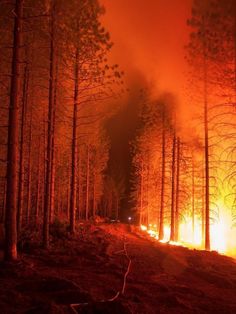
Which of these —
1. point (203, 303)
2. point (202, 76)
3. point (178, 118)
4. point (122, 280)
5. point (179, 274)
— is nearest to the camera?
point (203, 303)

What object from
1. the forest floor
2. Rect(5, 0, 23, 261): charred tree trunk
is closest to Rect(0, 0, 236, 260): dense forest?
Rect(5, 0, 23, 261): charred tree trunk

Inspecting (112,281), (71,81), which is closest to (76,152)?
(71,81)

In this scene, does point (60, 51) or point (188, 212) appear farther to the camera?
point (188, 212)

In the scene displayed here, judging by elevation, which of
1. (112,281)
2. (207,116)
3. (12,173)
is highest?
(207,116)

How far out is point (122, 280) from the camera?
9078mm

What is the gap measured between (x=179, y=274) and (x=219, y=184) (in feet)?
54.9

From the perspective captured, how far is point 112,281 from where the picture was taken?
8883 mm

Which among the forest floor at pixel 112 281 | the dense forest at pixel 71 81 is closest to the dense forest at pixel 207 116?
the dense forest at pixel 71 81

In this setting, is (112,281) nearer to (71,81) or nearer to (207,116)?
(71,81)

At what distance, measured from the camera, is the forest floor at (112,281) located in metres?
6.64

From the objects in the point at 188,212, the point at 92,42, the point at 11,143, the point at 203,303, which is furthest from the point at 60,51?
the point at 188,212

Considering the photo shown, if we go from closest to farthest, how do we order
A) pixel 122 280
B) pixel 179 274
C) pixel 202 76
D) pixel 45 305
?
1. pixel 45 305
2. pixel 122 280
3. pixel 179 274
4. pixel 202 76

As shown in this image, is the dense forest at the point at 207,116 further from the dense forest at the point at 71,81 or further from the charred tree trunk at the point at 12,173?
the charred tree trunk at the point at 12,173

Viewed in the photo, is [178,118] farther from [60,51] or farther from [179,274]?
[179,274]
